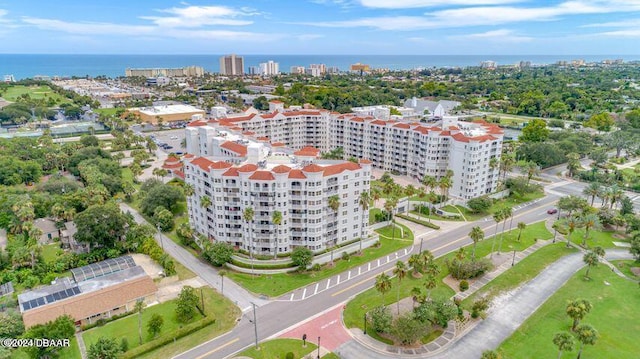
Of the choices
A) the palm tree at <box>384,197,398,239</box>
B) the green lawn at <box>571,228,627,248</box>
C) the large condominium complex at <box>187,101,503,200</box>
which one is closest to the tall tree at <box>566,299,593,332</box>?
the green lawn at <box>571,228,627,248</box>

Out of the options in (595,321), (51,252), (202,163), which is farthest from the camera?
(202,163)

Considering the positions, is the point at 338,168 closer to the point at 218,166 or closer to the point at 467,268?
the point at 218,166

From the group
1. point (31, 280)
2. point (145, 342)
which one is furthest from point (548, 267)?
point (31, 280)

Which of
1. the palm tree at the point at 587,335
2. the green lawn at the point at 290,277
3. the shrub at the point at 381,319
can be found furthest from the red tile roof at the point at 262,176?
the palm tree at the point at 587,335

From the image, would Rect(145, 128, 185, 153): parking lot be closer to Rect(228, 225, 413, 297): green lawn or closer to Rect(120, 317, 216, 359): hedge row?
Rect(228, 225, 413, 297): green lawn

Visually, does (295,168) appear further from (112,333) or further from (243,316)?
(112,333)

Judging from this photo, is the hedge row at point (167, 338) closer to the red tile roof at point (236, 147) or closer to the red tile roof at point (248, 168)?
the red tile roof at point (248, 168)

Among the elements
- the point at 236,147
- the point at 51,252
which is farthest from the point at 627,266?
the point at 51,252
